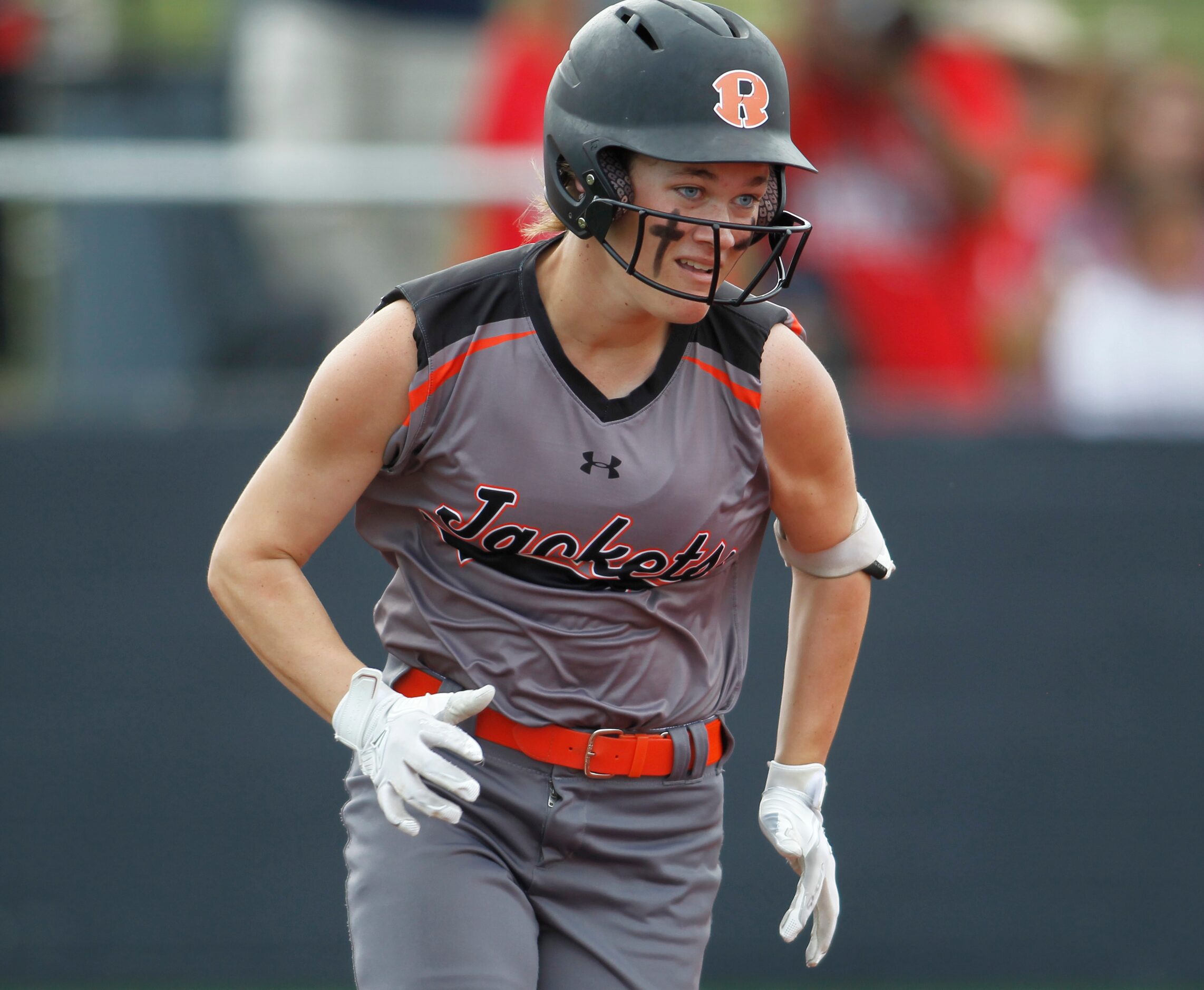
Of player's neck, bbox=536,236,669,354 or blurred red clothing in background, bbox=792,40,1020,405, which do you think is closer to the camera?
player's neck, bbox=536,236,669,354

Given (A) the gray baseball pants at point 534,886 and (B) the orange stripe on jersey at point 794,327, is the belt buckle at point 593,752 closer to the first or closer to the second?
(A) the gray baseball pants at point 534,886

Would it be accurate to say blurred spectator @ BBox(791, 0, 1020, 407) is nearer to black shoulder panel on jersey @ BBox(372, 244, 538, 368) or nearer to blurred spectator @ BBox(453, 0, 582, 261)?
blurred spectator @ BBox(453, 0, 582, 261)

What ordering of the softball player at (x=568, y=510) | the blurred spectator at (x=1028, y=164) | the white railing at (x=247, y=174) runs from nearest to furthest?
the softball player at (x=568, y=510)
the white railing at (x=247, y=174)
the blurred spectator at (x=1028, y=164)

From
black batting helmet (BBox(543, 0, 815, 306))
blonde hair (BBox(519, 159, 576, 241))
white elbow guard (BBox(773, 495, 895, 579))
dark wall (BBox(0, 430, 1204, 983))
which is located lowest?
dark wall (BBox(0, 430, 1204, 983))

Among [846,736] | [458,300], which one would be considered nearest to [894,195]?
[846,736]

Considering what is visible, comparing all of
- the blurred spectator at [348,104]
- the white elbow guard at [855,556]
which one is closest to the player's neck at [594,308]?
the white elbow guard at [855,556]

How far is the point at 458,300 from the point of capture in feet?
9.26

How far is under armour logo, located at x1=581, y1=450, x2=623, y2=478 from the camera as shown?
110 inches

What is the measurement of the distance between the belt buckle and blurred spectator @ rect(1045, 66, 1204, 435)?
351cm

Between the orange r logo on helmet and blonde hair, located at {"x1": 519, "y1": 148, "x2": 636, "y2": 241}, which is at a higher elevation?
the orange r logo on helmet

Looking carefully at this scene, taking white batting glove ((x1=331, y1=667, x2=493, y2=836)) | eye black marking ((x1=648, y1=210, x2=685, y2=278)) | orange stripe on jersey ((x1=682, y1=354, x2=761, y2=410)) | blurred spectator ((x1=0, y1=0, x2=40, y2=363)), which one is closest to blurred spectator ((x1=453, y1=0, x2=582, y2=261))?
blurred spectator ((x1=0, y1=0, x2=40, y2=363))

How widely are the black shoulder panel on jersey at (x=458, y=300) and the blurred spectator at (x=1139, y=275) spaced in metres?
3.55

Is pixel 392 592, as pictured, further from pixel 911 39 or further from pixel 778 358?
pixel 911 39

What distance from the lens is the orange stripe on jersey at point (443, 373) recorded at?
9.07ft
